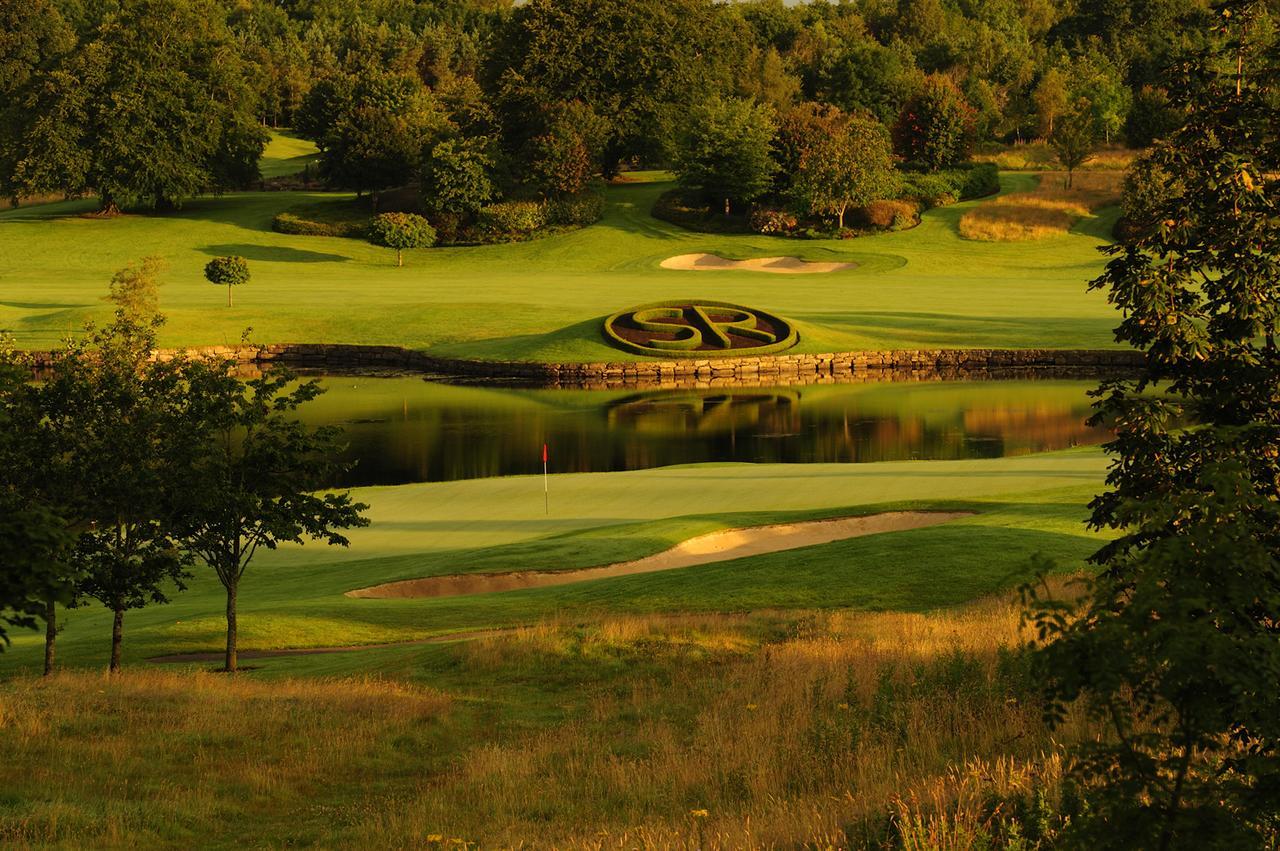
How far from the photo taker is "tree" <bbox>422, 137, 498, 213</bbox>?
119250 mm

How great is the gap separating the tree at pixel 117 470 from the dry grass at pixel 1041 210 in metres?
96.9

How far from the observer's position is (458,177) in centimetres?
11956

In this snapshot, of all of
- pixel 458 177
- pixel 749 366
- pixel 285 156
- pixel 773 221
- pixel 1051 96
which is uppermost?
pixel 1051 96

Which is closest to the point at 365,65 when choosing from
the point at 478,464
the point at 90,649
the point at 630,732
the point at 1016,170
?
the point at 1016,170

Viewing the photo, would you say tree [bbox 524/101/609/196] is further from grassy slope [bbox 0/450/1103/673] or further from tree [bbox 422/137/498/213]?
grassy slope [bbox 0/450/1103/673]

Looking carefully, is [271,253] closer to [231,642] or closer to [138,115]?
[138,115]

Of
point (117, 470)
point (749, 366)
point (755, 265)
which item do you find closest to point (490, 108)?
point (755, 265)

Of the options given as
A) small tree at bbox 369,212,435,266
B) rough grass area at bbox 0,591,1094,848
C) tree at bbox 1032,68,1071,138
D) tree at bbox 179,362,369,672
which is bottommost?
rough grass area at bbox 0,591,1094,848

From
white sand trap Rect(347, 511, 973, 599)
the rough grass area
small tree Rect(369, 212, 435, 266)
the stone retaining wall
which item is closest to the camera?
the rough grass area

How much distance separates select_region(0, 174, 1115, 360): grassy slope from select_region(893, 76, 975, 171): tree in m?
6.98

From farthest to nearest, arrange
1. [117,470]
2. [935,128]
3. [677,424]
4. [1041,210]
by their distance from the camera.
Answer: [935,128], [1041,210], [677,424], [117,470]

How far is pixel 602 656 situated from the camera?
67.3 feet

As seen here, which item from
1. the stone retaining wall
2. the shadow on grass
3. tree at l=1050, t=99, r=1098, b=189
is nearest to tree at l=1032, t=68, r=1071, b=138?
tree at l=1050, t=99, r=1098, b=189

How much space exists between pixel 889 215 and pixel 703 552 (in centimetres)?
9107
